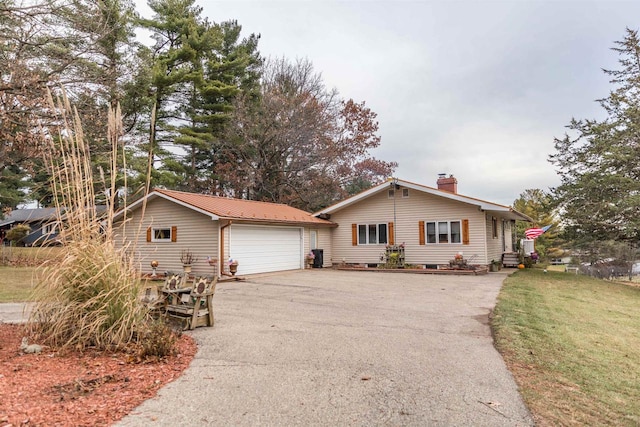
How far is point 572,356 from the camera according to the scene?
4.38 meters

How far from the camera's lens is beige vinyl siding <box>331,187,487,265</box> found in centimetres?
1519

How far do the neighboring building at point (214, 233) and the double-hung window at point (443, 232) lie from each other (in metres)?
5.16

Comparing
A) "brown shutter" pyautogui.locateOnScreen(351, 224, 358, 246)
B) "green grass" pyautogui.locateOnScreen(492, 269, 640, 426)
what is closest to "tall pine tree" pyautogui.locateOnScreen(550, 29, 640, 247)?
"green grass" pyautogui.locateOnScreen(492, 269, 640, 426)

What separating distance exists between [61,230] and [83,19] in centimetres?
726

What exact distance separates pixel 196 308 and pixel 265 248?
9096 mm

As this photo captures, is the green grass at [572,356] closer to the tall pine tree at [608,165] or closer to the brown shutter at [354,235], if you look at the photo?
the tall pine tree at [608,165]

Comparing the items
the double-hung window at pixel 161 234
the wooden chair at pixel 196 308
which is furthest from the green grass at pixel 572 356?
the double-hung window at pixel 161 234

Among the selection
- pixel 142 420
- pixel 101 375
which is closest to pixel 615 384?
pixel 142 420

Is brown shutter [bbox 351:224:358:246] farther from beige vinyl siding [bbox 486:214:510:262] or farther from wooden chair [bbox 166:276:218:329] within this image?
wooden chair [bbox 166:276:218:329]

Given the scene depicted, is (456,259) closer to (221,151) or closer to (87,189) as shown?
(87,189)

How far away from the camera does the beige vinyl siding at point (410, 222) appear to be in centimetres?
1519

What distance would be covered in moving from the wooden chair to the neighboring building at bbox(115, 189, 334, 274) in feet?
22.4

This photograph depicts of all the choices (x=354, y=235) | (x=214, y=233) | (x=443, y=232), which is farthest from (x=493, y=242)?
(x=214, y=233)

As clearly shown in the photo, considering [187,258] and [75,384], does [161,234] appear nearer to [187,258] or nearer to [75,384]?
[187,258]
